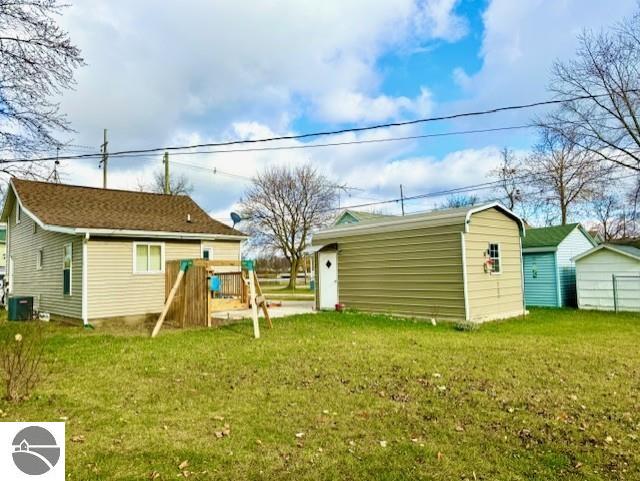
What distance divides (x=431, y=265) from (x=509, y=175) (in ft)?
76.5

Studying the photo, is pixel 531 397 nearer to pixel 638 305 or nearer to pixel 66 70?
pixel 66 70

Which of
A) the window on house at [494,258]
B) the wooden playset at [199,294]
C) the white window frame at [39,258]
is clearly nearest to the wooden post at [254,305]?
the wooden playset at [199,294]

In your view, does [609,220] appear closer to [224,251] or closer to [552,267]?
[552,267]

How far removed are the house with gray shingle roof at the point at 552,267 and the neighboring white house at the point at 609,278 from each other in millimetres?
873

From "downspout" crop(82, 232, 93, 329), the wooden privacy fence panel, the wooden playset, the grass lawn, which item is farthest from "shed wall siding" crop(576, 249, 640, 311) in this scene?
"downspout" crop(82, 232, 93, 329)

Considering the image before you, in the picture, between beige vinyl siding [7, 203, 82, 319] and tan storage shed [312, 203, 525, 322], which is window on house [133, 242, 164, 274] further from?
tan storage shed [312, 203, 525, 322]

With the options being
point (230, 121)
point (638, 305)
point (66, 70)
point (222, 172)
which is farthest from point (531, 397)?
point (222, 172)

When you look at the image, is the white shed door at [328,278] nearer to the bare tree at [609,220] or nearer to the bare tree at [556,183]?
the bare tree at [556,183]

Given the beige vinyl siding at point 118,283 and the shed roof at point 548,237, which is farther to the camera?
the shed roof at point 548,237

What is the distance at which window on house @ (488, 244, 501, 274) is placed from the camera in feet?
40.3

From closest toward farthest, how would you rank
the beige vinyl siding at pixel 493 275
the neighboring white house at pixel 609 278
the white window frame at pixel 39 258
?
1. the beige vinyl siding at pixel 493 275
2. the neighboring white house at pixel 609 278
3. the white window frame at pixel 39 258

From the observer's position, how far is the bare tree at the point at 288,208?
1307 inches

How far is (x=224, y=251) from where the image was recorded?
1517cm

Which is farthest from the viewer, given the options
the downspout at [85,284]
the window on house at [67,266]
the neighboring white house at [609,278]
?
the neighboring white house at [609,278]
